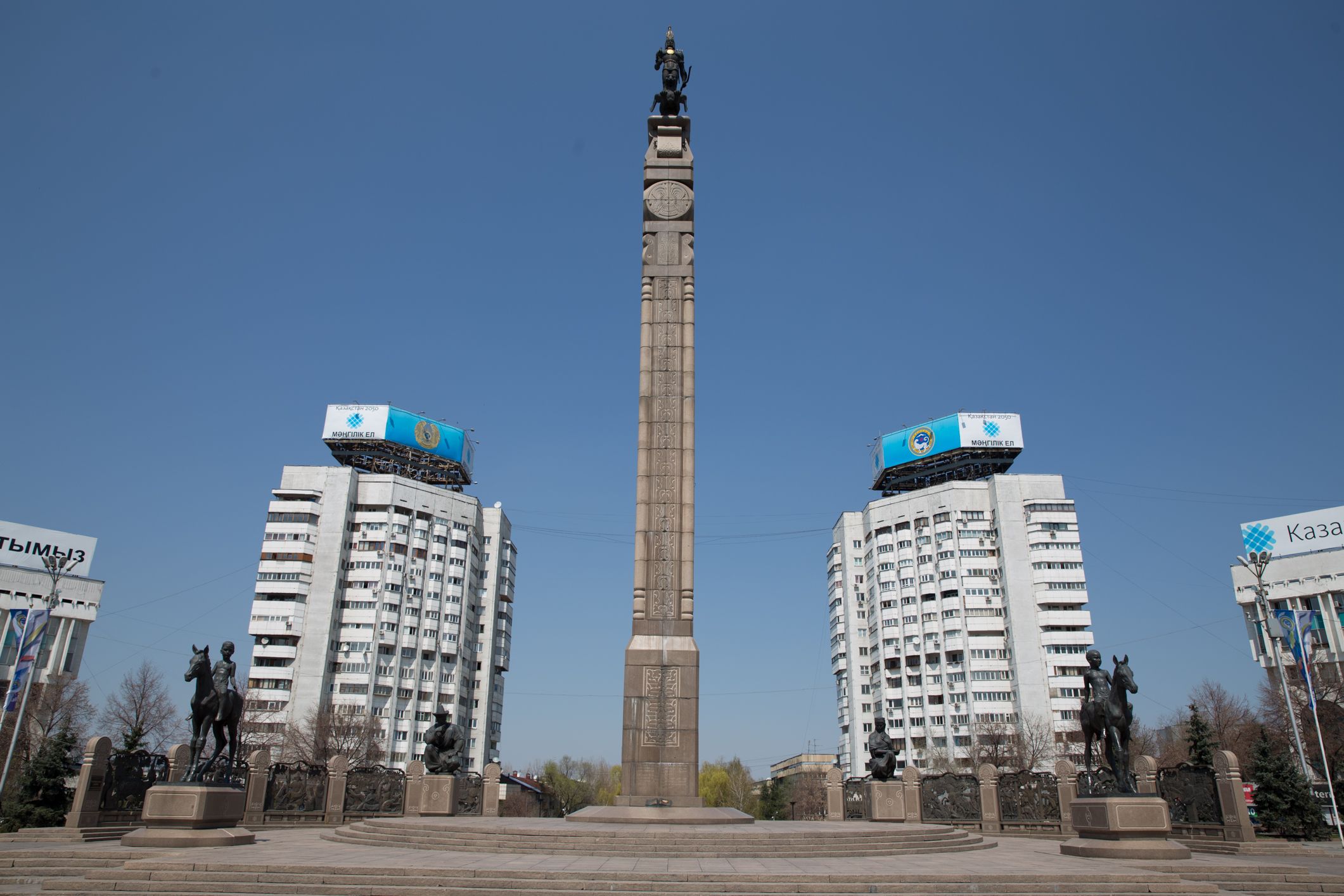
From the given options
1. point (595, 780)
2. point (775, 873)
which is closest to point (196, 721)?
point (775, 873)

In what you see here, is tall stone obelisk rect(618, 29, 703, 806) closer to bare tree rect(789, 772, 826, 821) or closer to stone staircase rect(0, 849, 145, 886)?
stone staircase rect(0, 849, 145, 886)

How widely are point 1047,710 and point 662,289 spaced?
65467 millimetres

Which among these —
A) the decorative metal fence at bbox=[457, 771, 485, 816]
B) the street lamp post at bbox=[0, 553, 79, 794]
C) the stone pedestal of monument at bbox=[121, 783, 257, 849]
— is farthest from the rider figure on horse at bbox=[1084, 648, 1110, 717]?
the street lamp post at bbox=[0, 553, 79, 794]

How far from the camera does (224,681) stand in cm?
1812

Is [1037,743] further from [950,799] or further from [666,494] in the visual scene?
[666,494]

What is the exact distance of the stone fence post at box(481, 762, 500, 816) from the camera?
895 inches

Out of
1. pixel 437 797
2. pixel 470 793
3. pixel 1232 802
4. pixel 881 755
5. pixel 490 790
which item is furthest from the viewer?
pixel 490 790

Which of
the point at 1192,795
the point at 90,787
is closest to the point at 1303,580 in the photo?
the point at 1192,795

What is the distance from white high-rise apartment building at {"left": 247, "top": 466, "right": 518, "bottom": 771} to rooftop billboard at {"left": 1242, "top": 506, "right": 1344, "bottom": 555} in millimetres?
71660

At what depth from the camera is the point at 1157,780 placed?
2253 centimetres

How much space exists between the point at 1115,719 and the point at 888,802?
754cm

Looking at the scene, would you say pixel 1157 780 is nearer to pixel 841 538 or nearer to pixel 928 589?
pixel 928 589

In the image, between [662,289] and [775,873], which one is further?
[662,289]

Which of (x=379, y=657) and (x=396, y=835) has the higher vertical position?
(x=379, y=657)
